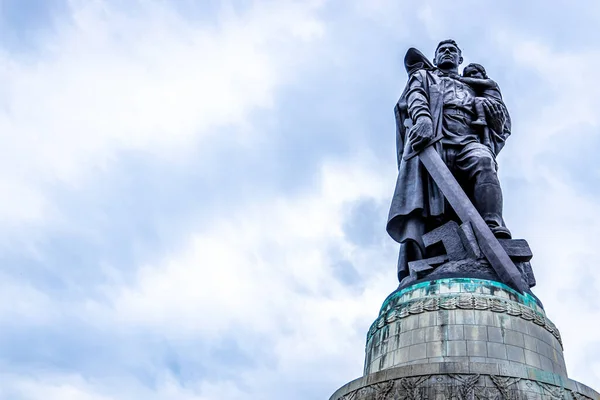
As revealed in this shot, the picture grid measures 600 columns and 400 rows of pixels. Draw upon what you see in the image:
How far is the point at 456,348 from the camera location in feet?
34.8

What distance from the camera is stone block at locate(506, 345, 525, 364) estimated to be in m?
10.5

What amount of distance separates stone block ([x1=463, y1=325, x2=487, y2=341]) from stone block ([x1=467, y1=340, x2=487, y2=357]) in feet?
0.24

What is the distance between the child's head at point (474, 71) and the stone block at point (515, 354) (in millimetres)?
7055

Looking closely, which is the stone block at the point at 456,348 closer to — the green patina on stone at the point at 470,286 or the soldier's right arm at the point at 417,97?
the green patina on stone at the point at 470,286

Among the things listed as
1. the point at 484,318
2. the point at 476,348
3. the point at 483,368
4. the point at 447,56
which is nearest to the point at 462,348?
the point at 476,348

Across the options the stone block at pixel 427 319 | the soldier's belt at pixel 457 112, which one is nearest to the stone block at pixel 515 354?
the stone block at pixel 427 319

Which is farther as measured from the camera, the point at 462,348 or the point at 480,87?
the point at 480,87

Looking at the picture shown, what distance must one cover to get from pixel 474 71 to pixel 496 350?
7.37 m

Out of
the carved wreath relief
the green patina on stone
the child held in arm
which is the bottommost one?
the carved wreath relief

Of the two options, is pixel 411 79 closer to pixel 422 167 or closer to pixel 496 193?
pixel 422 167

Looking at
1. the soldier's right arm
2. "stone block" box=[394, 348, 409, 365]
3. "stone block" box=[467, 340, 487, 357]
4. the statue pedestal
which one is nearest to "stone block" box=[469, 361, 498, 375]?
the statue pedestal

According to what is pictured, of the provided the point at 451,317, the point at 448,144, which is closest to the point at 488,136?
the point at 448,144

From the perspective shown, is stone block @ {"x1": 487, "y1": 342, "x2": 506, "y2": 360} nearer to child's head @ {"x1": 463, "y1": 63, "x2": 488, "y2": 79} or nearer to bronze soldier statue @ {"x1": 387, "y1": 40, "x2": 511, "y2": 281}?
bronze soldier statue @ {"x1": 387, "y1": 40, "x2": 511, "y2": 281}

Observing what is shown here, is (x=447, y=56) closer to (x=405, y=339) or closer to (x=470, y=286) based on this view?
(x=470, y=286)
